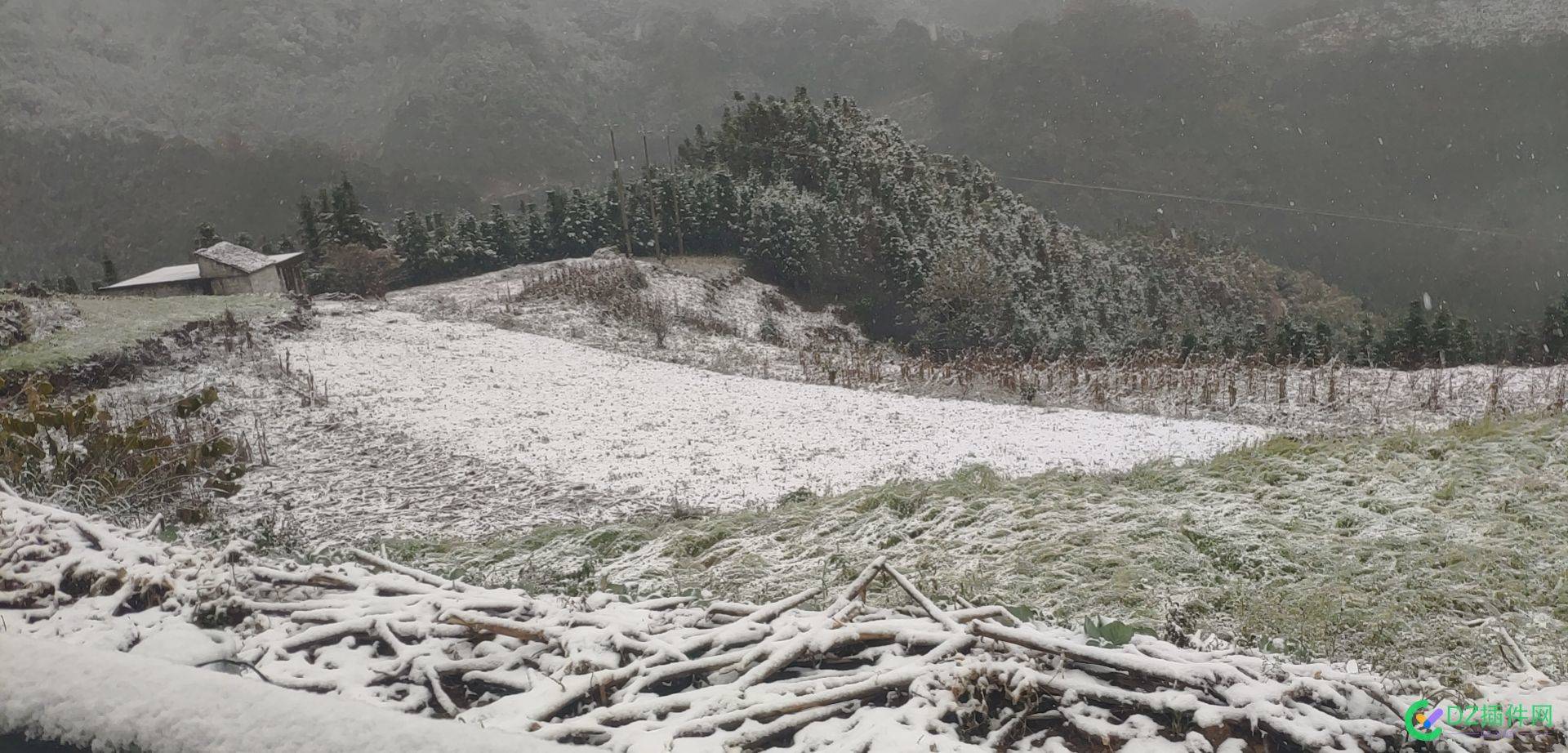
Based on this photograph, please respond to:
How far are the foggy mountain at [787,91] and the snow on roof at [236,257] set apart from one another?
38.4 m

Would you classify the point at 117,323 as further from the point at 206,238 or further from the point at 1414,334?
the point at 1414,334

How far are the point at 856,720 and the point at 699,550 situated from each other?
Answer: 390cm

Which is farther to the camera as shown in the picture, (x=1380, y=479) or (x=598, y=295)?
(x=598, y=295)

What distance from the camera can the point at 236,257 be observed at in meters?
29.2

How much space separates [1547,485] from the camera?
5031 mm

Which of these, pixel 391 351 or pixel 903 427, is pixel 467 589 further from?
pixel 391 351

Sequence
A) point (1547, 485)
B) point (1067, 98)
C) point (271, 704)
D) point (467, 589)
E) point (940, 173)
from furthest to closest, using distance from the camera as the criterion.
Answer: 1. point (1067, 98)
2. point (940, 173)
3. point (1547, 485)
4. point (467, 589)
5. point (271, 704)

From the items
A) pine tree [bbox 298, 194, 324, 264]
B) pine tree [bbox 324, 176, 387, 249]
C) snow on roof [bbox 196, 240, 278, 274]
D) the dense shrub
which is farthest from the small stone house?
the dense shrub

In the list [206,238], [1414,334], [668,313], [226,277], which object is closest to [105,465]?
[668,313]

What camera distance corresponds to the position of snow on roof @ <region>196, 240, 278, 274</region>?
28.6 meters

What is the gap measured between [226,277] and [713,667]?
3354 cm

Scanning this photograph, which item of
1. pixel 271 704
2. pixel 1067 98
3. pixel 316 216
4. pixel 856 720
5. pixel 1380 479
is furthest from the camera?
pixel 1067 98

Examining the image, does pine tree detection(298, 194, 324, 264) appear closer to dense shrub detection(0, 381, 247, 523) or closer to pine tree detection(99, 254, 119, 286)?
pine tree detection(99, 254, 119, 286)

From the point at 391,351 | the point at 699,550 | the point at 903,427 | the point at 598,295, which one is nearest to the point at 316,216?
the point at 598,295
